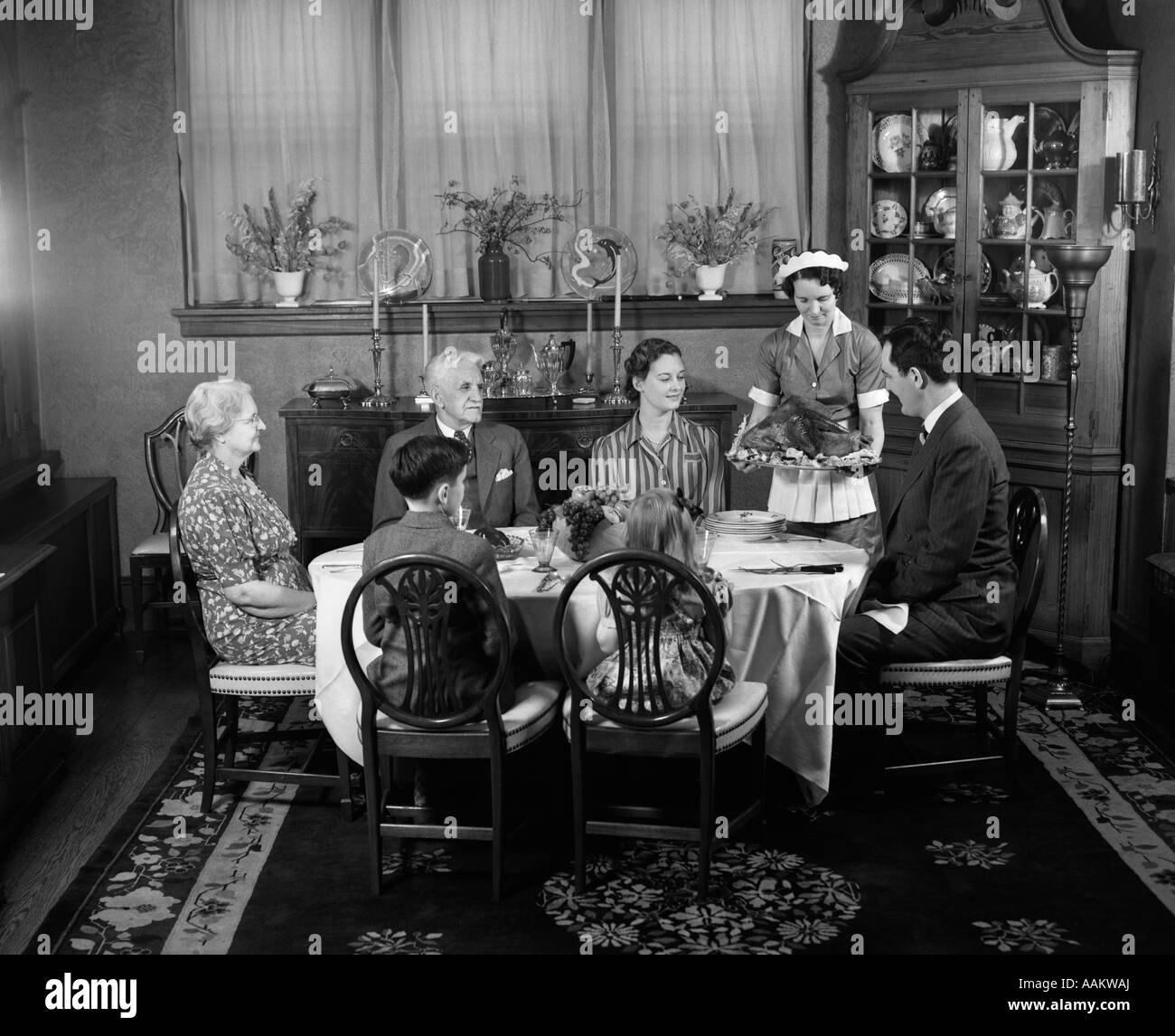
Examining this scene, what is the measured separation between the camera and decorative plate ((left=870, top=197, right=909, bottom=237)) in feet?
20.1

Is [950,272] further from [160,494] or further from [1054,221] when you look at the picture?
[160,494]

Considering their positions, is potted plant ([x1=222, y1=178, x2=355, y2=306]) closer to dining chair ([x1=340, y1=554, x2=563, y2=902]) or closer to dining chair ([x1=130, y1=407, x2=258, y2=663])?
dining chair ([x1=130, y1=407, x2=258, y2=663])

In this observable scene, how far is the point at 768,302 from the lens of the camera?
632cm

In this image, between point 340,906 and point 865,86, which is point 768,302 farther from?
point 340,906

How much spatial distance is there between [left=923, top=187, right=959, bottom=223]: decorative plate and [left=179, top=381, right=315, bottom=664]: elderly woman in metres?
3.22

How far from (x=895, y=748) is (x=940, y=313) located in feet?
7.51

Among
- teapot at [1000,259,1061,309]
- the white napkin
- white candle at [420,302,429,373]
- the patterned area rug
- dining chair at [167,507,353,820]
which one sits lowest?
the patterned area rug

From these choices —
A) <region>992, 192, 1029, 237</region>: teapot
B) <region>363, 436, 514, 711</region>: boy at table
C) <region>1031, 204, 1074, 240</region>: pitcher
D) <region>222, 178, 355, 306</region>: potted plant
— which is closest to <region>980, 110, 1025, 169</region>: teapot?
<region>992, 192, 1029, 237</region>: teapot

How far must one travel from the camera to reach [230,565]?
4094mm

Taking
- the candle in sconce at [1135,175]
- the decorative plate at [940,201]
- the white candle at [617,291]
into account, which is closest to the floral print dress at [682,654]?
the white candle at [617,291]

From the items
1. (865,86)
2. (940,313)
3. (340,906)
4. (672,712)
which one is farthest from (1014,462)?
(340,906)
